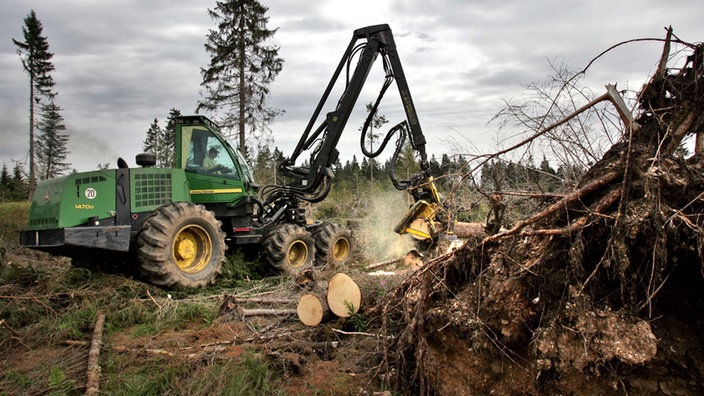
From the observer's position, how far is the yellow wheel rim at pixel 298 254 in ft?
30.7

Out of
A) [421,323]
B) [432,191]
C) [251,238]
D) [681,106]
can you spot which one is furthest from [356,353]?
[251,238]

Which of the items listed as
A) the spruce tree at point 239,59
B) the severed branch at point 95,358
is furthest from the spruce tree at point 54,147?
the severed branch at point 95,358

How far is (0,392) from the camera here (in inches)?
153

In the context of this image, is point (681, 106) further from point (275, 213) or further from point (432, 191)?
point (275, 213)

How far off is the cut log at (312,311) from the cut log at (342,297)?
0.10 metres

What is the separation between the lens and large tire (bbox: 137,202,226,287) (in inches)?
262

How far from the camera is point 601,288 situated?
3021 mm

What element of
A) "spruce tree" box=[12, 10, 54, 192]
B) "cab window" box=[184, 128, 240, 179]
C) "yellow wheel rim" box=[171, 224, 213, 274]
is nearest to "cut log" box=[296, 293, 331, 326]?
"yellow wheel rim" box=[171, 224, 213, 274]

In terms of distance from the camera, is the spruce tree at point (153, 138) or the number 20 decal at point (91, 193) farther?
the spruce tree at point (153, 138)

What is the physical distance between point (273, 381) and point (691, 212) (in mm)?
3339

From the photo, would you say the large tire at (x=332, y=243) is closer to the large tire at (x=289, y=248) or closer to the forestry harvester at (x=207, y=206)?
the forestry harvester at (x=207, y=206)

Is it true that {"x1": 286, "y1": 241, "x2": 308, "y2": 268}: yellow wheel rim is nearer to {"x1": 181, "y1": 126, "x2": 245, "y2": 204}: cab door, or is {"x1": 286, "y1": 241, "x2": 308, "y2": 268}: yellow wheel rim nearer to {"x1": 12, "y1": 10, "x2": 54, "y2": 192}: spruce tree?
{"x1": 181, "y1": 126, "x2": 245, "y2": 204}: cab door

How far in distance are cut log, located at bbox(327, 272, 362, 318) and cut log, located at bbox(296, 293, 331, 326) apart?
0.34 ft

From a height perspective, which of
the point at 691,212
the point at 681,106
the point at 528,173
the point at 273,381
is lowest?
the point at 273,381
